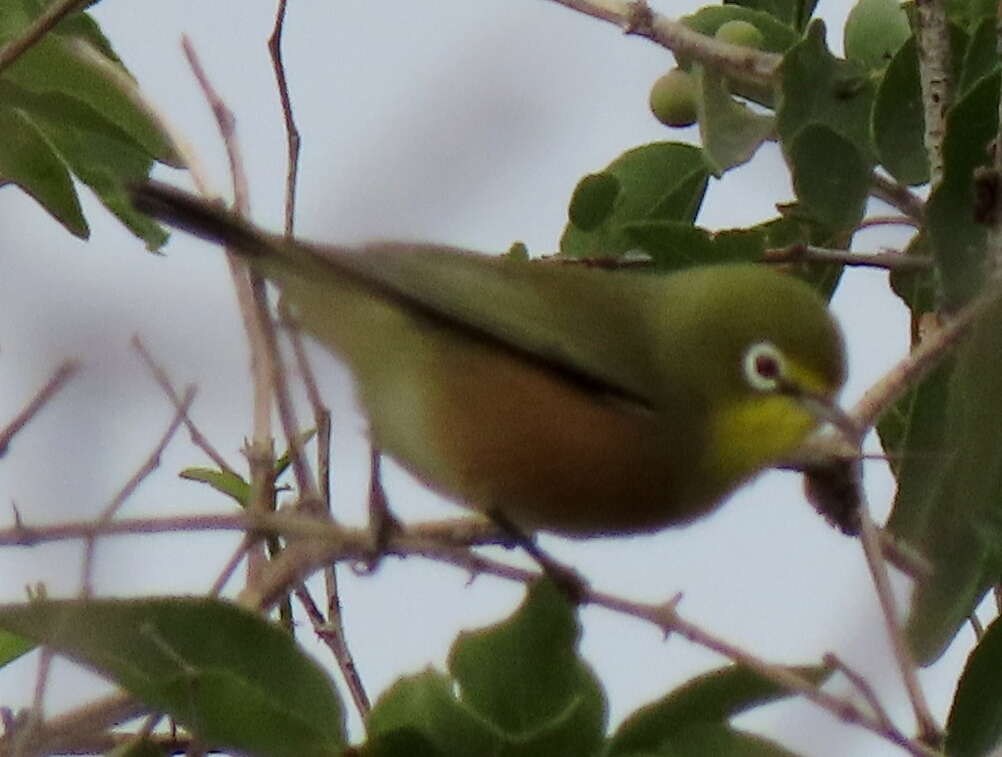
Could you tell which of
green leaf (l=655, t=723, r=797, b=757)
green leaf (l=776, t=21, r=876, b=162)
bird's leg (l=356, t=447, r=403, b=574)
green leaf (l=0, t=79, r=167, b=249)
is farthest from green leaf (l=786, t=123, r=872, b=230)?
green leaf (l=655, t=723, r=797, b=757)

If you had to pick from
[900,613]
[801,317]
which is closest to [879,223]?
[801,317]

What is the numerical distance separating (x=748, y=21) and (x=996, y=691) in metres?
1.19

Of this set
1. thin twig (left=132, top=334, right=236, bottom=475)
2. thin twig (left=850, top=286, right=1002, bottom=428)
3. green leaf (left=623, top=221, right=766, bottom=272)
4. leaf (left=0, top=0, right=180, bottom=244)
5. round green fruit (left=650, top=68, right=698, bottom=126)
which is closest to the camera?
thin twig (left=132, top=334, right=236, bottom=475)

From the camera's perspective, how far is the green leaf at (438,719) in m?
1.40

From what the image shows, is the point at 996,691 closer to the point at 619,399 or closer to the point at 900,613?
the point at 900,613

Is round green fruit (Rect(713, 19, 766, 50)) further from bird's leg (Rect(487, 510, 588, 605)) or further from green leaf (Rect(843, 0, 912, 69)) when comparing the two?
bird's leg (Rect(487, 510, 588, 605))

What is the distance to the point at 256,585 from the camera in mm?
1869

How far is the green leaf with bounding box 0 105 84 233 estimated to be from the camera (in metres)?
2.06

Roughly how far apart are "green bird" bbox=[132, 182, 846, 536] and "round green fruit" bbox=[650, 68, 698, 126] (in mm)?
248

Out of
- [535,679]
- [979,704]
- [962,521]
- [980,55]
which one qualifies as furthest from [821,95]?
[535,679]

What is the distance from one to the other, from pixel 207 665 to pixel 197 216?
0.73 meters

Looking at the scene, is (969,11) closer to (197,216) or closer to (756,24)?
(756,24)

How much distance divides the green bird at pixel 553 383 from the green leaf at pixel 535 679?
78 cm

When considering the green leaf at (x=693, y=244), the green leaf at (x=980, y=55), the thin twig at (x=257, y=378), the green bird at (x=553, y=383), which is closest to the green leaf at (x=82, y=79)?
the thin twig at (x=257, y=378)
